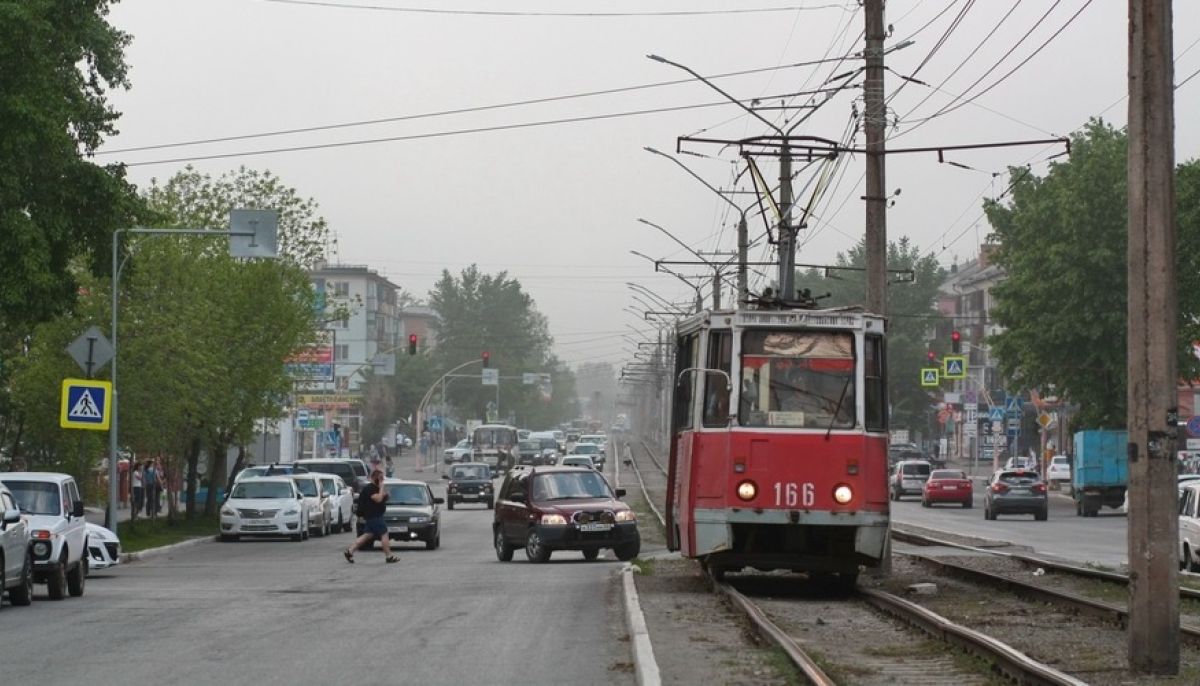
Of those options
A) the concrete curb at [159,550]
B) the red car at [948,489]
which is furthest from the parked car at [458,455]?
the concrete curb at [159,550]

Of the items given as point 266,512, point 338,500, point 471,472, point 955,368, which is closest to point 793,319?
point 266,512

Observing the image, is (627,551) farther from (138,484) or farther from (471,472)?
(471,472)

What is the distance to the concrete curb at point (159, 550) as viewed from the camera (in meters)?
38.5

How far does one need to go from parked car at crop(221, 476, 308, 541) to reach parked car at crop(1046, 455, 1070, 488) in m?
49.9

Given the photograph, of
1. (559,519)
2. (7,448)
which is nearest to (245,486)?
(7,448)

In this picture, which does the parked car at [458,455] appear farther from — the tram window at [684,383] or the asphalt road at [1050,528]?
the tram window at [684,383]

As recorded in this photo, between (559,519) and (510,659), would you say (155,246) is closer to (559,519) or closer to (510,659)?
(559,519)

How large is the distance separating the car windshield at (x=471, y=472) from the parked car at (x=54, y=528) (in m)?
47.4

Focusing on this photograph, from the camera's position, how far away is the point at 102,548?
3300cm

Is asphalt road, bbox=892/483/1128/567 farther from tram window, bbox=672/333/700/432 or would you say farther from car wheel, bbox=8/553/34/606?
car wheel, bbox=8/553/34/606

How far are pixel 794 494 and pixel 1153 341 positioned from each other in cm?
921

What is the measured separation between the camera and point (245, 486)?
49.3 m

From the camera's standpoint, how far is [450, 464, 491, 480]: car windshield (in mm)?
74938

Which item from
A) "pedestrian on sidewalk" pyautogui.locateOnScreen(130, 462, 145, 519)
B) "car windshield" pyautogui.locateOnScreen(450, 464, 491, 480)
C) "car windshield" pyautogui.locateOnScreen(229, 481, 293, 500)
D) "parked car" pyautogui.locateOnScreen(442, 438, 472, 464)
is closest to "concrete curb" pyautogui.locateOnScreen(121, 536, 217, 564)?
"car windshield" pyautogui.locateOnScreen(229, 481, 293, 500)
